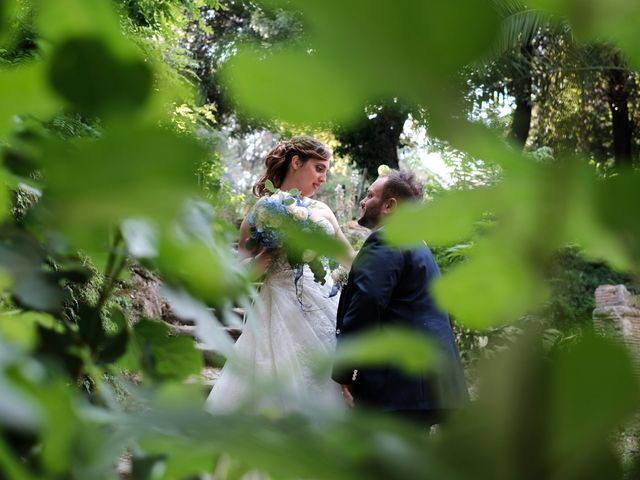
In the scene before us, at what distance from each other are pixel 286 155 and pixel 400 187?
0.72 metres

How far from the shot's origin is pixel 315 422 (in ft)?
0.59

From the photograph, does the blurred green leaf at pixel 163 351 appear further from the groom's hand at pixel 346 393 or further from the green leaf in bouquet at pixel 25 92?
the groom's hand at pixel 346 393

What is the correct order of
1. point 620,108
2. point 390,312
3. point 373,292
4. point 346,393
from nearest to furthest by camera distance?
1. point 620,108
2. point 373,292
3. point 390,312
4. point 346,393

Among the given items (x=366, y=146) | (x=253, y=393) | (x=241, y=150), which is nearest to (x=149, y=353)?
(x=253, y=393)

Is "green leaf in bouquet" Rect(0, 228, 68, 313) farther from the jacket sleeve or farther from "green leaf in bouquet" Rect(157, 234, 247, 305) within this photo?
the jacket sleeve

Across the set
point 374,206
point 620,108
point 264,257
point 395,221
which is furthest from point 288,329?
point 395,221

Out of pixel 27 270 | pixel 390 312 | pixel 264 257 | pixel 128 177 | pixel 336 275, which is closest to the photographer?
pixel 128 177

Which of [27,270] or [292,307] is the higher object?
[292,307]

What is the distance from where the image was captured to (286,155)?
3.25 metres

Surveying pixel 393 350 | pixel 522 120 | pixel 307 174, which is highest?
pixel 307 174

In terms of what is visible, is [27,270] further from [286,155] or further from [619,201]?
[286,155]

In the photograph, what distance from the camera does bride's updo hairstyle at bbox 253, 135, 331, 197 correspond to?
3191mm

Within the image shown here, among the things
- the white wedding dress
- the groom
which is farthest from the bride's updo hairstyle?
the groom

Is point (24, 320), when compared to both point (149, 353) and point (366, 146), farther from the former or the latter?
point (366, 146)
